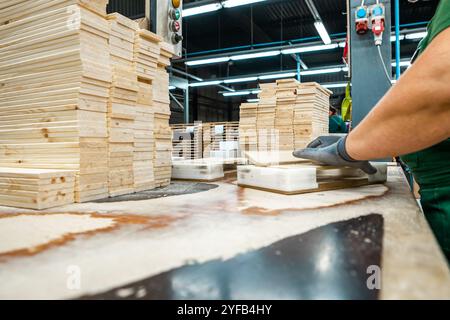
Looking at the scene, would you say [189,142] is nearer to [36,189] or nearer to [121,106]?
[121,106]

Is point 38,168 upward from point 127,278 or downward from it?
upward

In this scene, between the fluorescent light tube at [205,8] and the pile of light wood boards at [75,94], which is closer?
the pile of light wood boards at [75,94]

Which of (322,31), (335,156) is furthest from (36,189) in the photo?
(322,31)

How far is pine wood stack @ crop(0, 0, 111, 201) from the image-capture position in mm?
1849

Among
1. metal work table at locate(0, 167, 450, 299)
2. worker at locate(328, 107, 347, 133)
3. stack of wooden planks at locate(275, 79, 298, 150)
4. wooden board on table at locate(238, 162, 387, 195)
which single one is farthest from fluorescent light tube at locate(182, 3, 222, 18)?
metal work table at locate(0, 167, 450, 299)

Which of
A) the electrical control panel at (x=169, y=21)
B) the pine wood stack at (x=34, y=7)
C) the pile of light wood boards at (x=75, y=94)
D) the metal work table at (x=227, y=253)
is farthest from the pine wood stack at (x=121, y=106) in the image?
the electrical control panel at (x=169, y=21)

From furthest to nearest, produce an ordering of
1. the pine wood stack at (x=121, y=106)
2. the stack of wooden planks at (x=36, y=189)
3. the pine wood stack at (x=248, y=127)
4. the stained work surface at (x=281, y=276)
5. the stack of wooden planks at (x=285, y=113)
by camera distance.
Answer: the pine wood stack at (x=248, y=127) → the stack of wooden planks at (x=285, y=113) → the pine wood stack at (x=121, y=106) → the stack of wooden planks at (x=36, y=189) → the stained work surface at (x=281, y=276)

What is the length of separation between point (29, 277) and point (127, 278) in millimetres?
264

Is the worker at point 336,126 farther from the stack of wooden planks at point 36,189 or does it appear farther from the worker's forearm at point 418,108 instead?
the stack of wooden planks at point 36,189

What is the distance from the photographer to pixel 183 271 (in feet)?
2.57

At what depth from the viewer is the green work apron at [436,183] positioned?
1.27 meters

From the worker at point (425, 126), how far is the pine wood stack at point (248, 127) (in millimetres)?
4232
